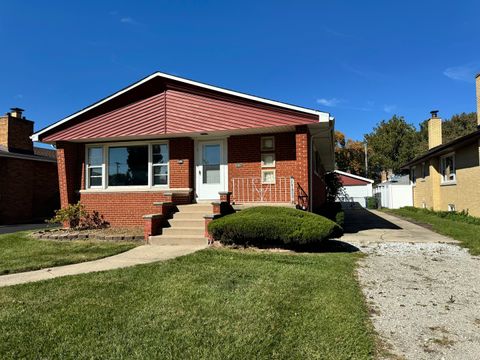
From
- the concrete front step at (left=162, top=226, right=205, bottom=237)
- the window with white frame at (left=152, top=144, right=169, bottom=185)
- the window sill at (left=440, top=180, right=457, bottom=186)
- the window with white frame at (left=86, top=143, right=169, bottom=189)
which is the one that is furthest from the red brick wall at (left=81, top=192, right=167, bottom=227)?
the window sill at (left=440, top=180, right=457, bottom=186)

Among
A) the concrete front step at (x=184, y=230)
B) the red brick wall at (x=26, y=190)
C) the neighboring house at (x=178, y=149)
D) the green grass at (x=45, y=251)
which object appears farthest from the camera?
the red brick wall at (x=26, y=190)

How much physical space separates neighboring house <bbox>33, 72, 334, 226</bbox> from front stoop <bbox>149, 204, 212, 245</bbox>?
79 cm

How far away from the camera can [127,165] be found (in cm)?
1289

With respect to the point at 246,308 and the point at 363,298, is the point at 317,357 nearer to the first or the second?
the point at 246,308

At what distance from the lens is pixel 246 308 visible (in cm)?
422

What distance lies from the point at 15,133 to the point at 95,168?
8.09 m

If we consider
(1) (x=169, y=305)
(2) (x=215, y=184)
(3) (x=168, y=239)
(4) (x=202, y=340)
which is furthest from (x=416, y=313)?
(2) (x=215, y=184)

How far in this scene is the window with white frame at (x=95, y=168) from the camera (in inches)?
515

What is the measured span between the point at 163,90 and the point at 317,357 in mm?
10717

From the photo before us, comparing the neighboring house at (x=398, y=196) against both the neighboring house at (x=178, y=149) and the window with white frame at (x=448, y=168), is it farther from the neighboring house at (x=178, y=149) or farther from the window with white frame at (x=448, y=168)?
the neighboring house at (x=178, y=149)

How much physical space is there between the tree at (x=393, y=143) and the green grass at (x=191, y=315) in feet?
171

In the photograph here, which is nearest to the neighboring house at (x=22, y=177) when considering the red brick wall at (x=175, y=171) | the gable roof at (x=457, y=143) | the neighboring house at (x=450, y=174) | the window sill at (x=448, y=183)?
the red brick wall at (x=175, y=171)

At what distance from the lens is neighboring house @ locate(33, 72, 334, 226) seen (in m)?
11.2

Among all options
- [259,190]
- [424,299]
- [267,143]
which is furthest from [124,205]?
[424,299]
